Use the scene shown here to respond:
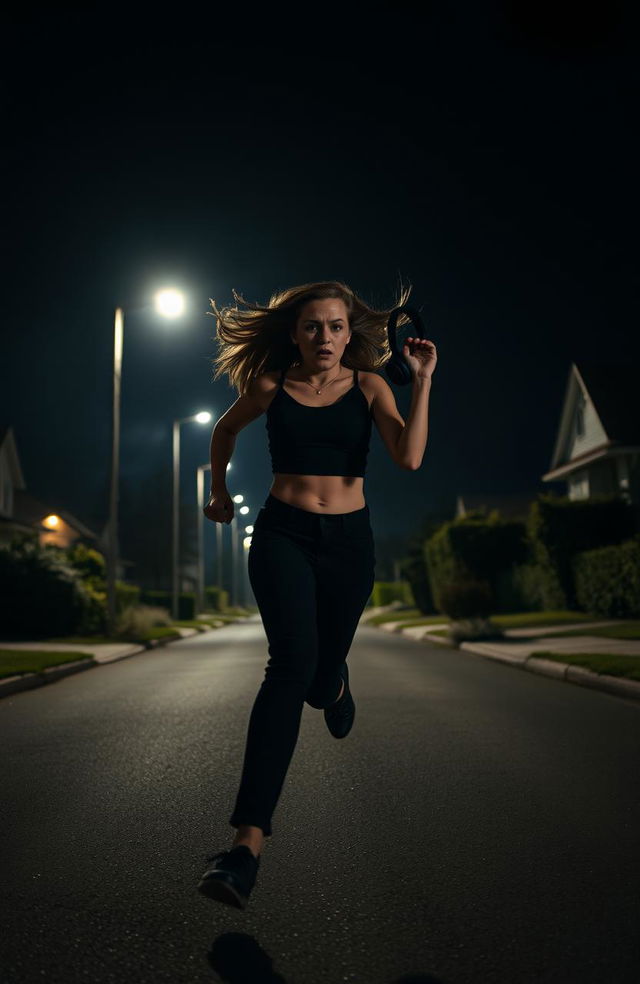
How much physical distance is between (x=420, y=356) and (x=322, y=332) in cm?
49

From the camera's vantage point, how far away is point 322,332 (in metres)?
4.40

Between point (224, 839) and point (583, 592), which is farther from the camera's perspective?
point (583, 592)

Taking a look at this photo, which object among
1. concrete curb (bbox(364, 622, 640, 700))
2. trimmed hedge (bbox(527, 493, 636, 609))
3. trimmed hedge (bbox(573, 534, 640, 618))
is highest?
trimmed hedge (bbox(527, 493, 636, 609))

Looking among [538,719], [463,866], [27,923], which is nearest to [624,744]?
[538,719]

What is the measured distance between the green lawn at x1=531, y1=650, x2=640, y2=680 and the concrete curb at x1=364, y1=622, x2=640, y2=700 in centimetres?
7

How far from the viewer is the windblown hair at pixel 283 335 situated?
4.55 meters

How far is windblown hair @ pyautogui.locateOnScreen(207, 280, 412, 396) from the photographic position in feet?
14.9

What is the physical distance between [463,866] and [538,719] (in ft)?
16.7

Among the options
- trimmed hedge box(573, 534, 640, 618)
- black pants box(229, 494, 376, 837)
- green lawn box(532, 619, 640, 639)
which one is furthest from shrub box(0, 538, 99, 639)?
black pants box(229, 494, 376, 837)

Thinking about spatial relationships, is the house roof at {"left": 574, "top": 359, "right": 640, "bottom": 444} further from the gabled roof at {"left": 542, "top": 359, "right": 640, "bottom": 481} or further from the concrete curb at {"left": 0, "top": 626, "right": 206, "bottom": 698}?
the concrete curb at {"left": 0, "top": 626, "right": 206, "bottom": 698}

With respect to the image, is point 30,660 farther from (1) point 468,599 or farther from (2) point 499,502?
(2) point 499,502

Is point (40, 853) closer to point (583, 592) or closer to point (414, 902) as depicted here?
point (414, 902)

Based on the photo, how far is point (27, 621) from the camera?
84.6 feet

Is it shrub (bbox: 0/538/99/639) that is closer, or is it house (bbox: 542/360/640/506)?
shrub (bbox: 0/538/99/639)
